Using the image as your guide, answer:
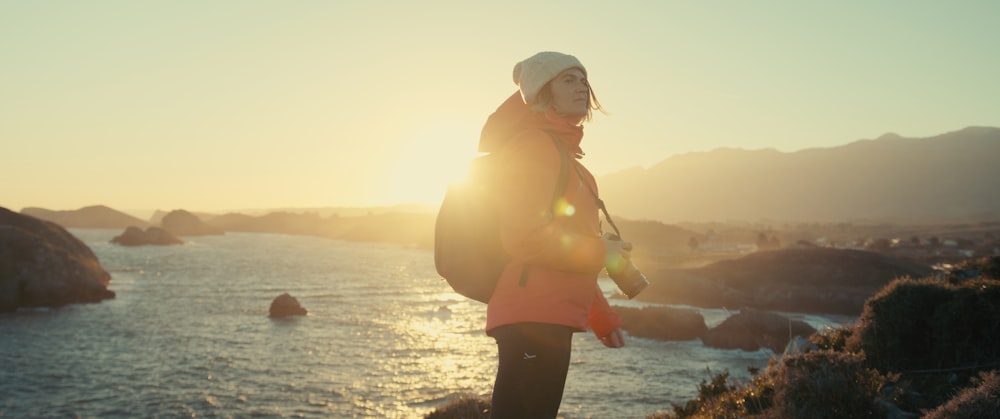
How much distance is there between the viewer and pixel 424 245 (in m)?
146

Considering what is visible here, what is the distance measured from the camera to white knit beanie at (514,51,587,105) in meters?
3.08

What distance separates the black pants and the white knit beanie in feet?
3.67

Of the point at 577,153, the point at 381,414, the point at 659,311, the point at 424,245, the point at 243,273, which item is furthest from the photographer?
the point at 424,245

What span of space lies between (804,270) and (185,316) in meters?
47.5

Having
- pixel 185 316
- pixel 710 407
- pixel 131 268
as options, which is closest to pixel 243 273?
pixel 131 268

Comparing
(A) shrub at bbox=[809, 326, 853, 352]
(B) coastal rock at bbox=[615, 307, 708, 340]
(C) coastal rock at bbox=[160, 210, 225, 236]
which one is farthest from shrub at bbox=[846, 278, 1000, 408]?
(C) coastal rock at bbox=[160, 210, 225, 236]

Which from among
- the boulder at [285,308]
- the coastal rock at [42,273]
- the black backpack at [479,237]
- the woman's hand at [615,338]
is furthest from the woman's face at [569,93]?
the coastal rock at [42,273]

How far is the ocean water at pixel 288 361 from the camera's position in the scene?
21297 mm

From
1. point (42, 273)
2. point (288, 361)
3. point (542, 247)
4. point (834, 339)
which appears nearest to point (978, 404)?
point (542, 247)

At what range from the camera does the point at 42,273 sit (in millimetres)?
A: 45469

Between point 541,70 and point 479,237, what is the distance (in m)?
0.86

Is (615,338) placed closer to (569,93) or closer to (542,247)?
(542,247)

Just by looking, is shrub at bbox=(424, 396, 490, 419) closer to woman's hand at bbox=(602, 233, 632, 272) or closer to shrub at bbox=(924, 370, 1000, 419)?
shrub at bbox=(924, 370, 1000, 419)

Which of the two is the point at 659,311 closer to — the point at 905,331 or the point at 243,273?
the point at 905,331
